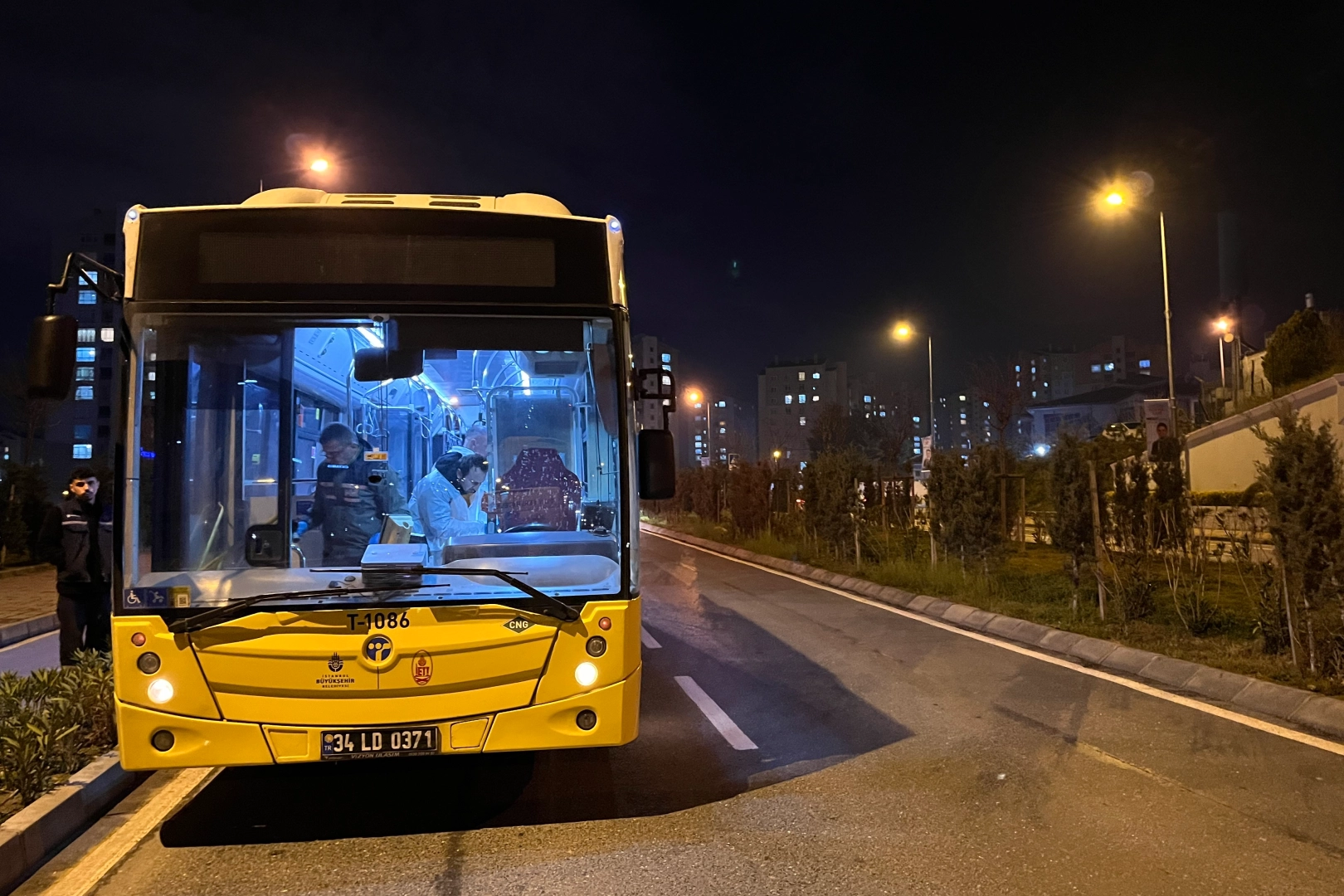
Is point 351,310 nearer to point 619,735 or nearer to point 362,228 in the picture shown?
point 362,228

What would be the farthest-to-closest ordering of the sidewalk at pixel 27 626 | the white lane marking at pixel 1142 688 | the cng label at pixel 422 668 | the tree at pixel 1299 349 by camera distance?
the tree at pixel 1299 349
the sidewalk at pixel 27 626
the white lane marking at pixel 1142 688
the cng label at pixel 422 668

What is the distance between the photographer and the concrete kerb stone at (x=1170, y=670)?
8148 millimetres

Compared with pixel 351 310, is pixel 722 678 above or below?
below

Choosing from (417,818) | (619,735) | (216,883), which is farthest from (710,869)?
(216,883)

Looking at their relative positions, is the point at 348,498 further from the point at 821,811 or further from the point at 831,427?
the point at 831,427

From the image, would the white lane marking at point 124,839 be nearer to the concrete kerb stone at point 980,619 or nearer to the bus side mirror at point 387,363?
the bus side mirror at point 387,363

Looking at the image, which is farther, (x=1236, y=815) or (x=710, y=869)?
(x=1236, y=815)

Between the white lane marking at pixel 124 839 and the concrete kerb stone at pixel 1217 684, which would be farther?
the concrete kerb stone at pixel 1217 684

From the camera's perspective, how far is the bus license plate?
460cm

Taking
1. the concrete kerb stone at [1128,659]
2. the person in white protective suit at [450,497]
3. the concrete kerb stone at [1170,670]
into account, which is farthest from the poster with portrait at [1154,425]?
the person in white protective suit at [450,497]

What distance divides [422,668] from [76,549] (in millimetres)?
5380

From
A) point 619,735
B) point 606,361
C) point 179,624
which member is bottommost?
point 619,735

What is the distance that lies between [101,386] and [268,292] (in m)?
85.1

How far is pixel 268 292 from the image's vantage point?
4938 millimetres
